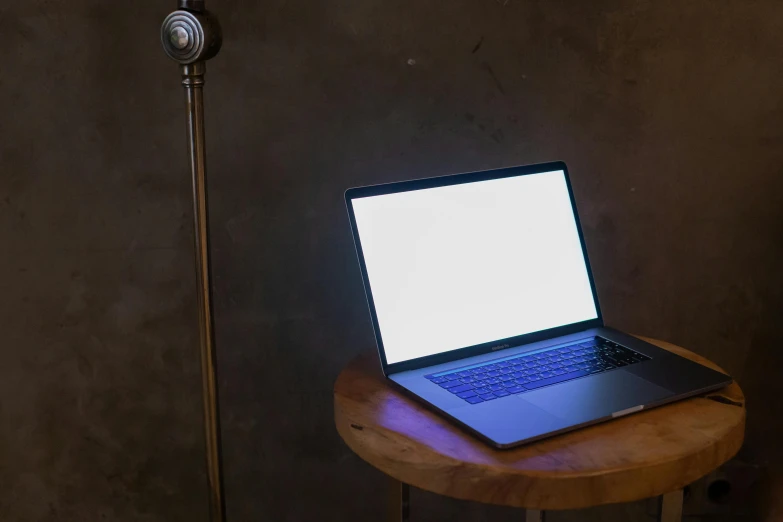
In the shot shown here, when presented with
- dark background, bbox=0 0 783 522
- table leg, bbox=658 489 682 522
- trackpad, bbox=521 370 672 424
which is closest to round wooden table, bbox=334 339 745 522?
trackpad, bbox=521 370 672 424

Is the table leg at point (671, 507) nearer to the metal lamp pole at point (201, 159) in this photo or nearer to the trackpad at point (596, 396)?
the trackpad at point (596, 396)

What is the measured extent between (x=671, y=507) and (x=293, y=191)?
2.24ft

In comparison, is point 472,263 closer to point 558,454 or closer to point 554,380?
point 554,380

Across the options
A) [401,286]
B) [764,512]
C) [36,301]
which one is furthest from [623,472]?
[36,301]

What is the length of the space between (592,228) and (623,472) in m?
0.61

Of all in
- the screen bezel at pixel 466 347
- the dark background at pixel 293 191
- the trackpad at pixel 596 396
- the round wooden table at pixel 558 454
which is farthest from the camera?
the dark background at pixel 293 191

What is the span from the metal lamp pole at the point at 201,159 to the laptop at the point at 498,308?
188 millimetres

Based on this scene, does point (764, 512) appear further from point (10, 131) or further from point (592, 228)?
point (10, 131)

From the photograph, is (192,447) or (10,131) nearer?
(10,131)

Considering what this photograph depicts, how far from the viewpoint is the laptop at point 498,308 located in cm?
95

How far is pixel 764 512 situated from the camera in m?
1.18

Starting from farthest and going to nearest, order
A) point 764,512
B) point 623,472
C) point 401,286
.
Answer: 1. point 764,512
2. point 401,286
3. point 623,472

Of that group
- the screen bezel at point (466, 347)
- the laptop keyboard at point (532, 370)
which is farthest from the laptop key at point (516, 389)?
the screen bezel at point (466, 347)

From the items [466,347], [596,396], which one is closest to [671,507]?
[596,396]
